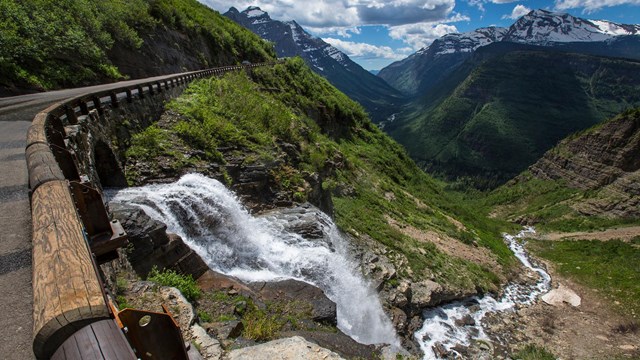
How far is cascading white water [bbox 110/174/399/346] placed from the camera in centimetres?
1209

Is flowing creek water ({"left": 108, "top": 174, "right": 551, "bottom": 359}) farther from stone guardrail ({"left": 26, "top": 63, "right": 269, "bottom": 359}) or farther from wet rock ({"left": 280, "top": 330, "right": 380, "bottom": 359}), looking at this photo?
stone guardrail ({"left": 26, "top": 63, "right": 269, "bottom": 359})

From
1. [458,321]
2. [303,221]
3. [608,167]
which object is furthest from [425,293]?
[608,167]

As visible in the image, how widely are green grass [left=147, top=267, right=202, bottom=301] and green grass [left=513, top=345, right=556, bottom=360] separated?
1729 cm

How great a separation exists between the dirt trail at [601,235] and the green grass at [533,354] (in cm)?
6486

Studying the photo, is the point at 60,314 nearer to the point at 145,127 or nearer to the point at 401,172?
the point at 145,127

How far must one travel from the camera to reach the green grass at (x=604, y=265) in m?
37.7

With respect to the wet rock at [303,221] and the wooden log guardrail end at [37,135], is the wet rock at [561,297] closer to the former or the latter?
the wet rock at [303,221]

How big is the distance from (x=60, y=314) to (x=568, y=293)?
43978 mm

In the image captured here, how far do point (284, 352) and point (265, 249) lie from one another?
281 inches

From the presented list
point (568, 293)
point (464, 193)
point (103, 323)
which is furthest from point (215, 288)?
point (464, 193)

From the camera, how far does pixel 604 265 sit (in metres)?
49.8

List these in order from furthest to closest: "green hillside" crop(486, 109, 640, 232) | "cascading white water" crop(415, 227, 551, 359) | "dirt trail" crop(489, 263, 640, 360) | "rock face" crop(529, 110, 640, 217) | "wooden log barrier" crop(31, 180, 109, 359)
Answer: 1. "rock face" crop(529, 110, 640, 217)
2. "green hillside" crop(486, 109, 640, 232)
3. "dirt trail" crop(489, 263, 640, 360)
4. "cascading white water" crop(415, 227, 551, 359)
5. "wooden log barrier" crop(31, 180, 109, 359)

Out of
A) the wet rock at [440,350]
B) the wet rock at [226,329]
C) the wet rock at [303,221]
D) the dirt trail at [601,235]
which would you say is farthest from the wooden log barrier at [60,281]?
the dirt trail at [601,235]

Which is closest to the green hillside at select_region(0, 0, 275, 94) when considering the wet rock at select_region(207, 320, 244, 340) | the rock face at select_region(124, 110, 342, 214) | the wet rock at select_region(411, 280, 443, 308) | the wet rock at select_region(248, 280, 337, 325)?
the rock face at select_region(124, 110, 342, 214)
